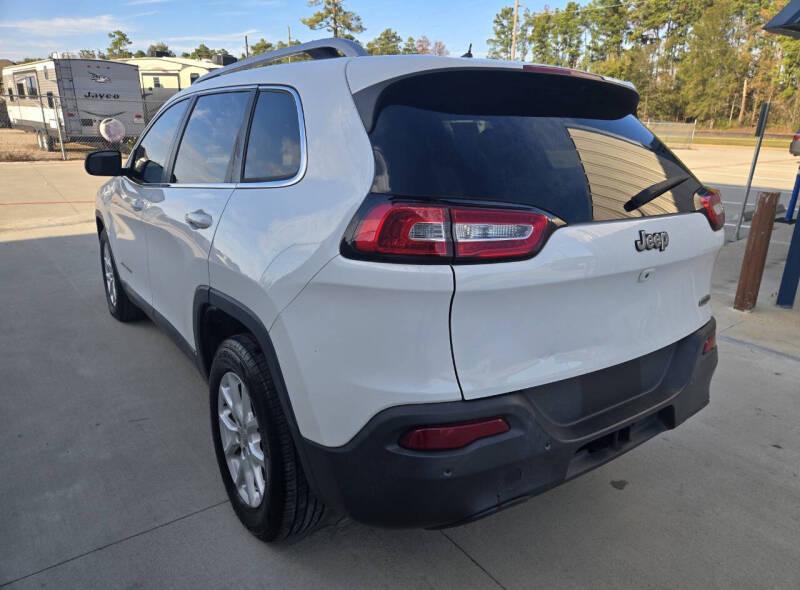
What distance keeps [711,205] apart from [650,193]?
420 mm

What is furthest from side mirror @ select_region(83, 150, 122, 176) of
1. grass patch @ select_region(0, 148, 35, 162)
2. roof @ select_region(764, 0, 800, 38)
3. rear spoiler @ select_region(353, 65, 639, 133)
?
grass patch @ select_region(0, 148, 35, 162)

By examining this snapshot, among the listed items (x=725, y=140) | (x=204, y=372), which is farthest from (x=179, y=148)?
(x=725, y=140)

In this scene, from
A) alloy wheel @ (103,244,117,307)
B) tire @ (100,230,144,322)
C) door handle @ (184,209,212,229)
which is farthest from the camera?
alloy wheel @ (103,244,117,307)

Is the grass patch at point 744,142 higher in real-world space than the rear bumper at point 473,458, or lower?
lower

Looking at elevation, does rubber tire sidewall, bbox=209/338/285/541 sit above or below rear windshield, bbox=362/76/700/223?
below

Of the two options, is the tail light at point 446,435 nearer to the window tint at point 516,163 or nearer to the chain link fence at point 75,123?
the window tint at point 516,163

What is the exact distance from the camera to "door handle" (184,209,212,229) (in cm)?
247

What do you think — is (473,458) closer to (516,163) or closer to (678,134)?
(516,163)

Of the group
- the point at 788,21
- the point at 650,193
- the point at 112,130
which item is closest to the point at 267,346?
the point at 650,193

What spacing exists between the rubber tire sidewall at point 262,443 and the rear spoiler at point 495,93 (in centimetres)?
96

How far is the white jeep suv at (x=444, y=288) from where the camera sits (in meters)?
1.61

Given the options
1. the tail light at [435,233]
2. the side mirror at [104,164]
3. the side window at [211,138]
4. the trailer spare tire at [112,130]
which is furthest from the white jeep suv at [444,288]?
the trailer spare tire at [112,130]

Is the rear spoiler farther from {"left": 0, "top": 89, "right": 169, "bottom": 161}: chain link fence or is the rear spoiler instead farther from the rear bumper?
{"left": 0, "top": 89, "right": 169, "bottom": 161}: chain link fence

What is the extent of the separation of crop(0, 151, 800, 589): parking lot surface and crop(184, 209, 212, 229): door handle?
1194 millimetres
